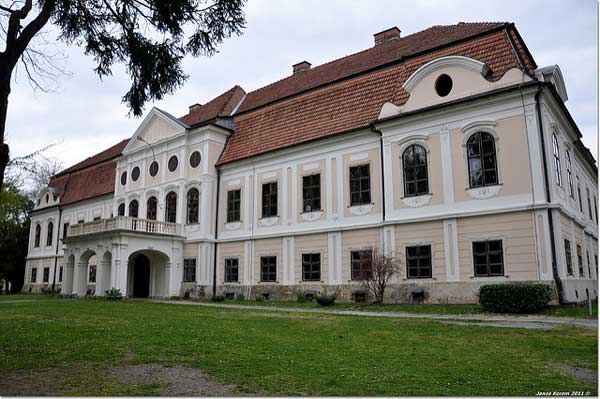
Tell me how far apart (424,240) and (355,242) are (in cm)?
314

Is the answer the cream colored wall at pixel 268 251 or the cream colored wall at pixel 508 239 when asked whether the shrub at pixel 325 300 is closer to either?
the cream colored wall at pixel 268 251

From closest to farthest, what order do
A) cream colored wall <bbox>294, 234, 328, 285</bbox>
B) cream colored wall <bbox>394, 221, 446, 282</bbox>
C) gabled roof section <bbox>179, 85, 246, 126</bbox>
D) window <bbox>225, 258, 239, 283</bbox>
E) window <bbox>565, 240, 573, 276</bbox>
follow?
window <bbox>565, 240, 573, 276</bbox>, cream colored wall <bbox>394, 221, 446, 282</bbox>, cream colored wall <bbox>294, 234, 328, 285</bbox>, window <bbox>225, 258, 239, 283</bbox>, gabled roof section <bbox>179, 85, 246, 126</bbox>

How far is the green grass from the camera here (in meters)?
5.33

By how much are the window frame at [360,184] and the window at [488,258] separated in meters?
4.86

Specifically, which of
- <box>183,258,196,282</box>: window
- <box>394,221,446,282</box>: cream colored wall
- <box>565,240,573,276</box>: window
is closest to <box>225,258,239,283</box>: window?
<box>183,258,196,282</box>: window

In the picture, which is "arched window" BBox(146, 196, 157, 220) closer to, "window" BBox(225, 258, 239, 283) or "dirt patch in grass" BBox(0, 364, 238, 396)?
"window" BBox(225, 258, 239, 283)

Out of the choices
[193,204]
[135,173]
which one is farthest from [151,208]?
[193,204]

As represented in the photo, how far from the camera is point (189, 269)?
25.6 m

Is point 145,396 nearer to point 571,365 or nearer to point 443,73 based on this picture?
point 571,365

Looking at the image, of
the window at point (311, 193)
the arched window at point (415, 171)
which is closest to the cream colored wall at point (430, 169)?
the arched window at point (415, 171)

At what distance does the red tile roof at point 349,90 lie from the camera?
1838 cm

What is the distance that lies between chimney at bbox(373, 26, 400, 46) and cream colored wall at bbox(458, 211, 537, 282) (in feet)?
42.5

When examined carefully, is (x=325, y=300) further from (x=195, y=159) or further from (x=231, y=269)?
(x=195, y=159)

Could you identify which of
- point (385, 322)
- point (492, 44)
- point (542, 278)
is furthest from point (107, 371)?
point (492, 44)
